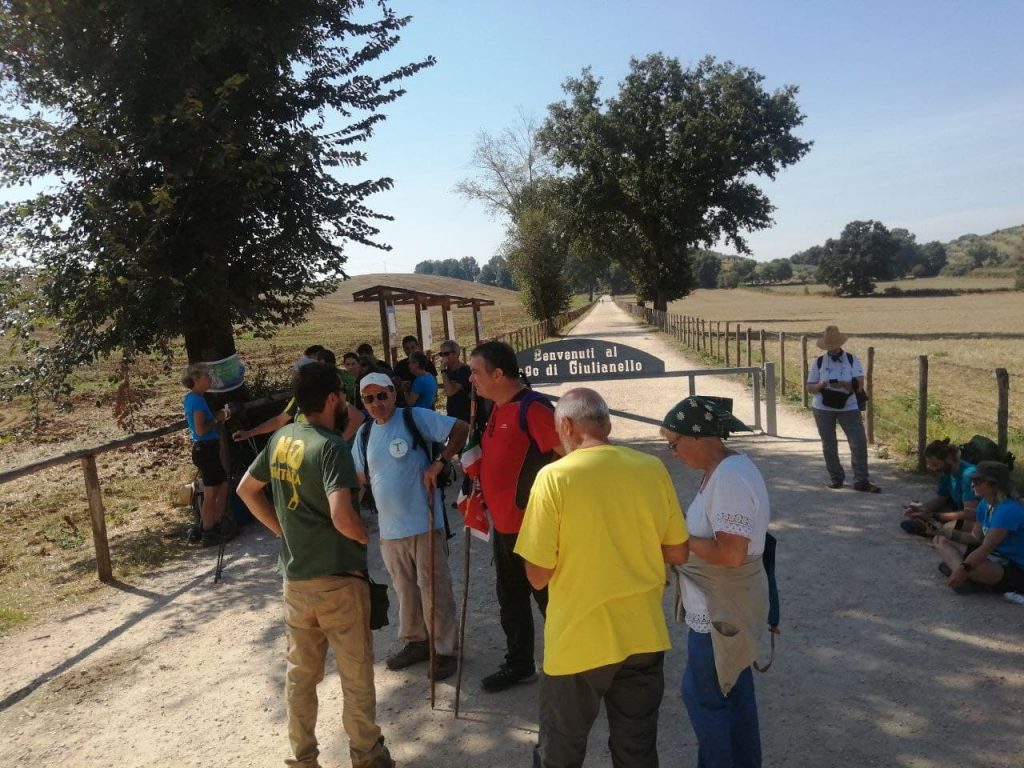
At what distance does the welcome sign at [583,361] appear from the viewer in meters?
9.73

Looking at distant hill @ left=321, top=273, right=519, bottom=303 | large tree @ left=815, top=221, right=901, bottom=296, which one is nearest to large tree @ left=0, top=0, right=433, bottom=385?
distant hill @ left=321, top=273, right=519, bottom=303

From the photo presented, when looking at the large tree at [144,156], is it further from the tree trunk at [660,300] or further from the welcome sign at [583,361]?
the tree trunk at [660,300]

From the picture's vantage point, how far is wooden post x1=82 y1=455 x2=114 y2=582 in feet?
21.1

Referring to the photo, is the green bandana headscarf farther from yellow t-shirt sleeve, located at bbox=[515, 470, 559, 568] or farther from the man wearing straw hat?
the man wearing straw hat

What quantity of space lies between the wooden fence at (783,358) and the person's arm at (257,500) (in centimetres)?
644

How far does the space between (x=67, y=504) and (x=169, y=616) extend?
5.09m

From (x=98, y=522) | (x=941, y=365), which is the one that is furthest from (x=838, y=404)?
(x=941, y=365)

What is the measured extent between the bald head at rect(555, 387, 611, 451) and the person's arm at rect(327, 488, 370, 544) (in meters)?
0.98

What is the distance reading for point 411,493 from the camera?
421 cm

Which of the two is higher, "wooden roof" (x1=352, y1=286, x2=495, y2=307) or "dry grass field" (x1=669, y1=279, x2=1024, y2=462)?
"wooden roof" (x1=352, y1=286, x2=495, y2=307)

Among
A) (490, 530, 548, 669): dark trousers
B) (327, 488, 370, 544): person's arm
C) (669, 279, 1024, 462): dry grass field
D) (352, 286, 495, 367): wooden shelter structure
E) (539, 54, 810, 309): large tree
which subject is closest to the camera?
(327, 488, 370, 544): person's arm

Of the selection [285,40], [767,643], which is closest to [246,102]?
[285,40]

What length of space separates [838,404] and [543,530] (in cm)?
586

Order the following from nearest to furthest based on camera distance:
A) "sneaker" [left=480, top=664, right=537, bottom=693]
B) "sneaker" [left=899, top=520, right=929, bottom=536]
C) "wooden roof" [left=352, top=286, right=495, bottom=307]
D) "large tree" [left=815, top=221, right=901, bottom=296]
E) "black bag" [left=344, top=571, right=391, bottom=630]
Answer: "black bag" [left=344, top=571, right=391, bottom=630]
"sneaker" [left=480, top=664, right=537, bottom=693]
"sneaker" [left=899, top=520, right=929, bottom=536]
"wooden roof" [left=352, top=286, right=495, bottom=307]
"large tree" [left=815, top=221, right=901, bottom=296]
